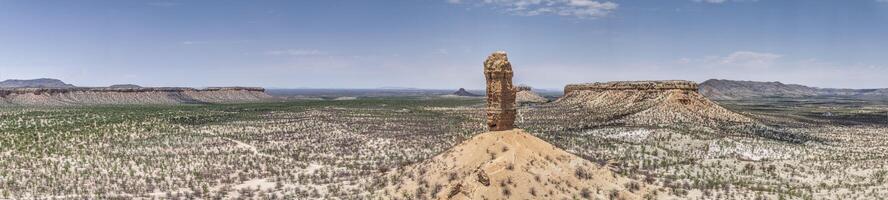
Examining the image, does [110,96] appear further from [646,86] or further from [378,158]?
[378,158]

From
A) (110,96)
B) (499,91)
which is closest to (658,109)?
(499,91)

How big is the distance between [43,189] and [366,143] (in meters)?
22.8

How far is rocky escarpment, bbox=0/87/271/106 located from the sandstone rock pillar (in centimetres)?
11701

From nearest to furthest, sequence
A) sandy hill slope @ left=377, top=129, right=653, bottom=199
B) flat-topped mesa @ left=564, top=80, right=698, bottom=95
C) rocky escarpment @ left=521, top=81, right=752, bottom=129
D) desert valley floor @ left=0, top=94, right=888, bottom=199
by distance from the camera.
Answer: sandy hill slope @ left=377, top=129, right=653, bottom=199 < desert valley floor @ left=0, top=94, right=888, bottom=199 < rocky escarpment @ left=521, top=81, right=752, bottom=129 < flat-topped mesa @ left=564, top=80, right=698, bottom=95

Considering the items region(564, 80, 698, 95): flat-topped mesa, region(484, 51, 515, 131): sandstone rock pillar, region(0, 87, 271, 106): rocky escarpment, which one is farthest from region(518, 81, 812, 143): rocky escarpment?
region(0, 87, 271, 106): rocky escarpment

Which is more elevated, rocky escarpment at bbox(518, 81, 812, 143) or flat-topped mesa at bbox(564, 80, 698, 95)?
flat-topped mesa at bbox(564, 80, 698, 95)

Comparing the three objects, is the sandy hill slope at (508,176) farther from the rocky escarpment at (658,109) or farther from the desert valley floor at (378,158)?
the rocky escarpment at (658,109)

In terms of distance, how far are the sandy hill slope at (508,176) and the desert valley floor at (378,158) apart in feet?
0.50

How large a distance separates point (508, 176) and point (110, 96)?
13996cm

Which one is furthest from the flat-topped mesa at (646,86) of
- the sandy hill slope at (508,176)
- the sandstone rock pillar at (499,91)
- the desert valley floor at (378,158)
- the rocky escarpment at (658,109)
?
the sandstone rock pillar at (499,91)

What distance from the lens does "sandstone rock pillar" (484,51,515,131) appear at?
27.2 metres

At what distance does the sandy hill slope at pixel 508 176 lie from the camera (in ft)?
76.9

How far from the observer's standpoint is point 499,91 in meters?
27.3

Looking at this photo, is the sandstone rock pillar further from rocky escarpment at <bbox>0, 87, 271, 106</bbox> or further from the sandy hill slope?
rocky escarpment at <bbox>0, 87, 271, 106</bbox>
